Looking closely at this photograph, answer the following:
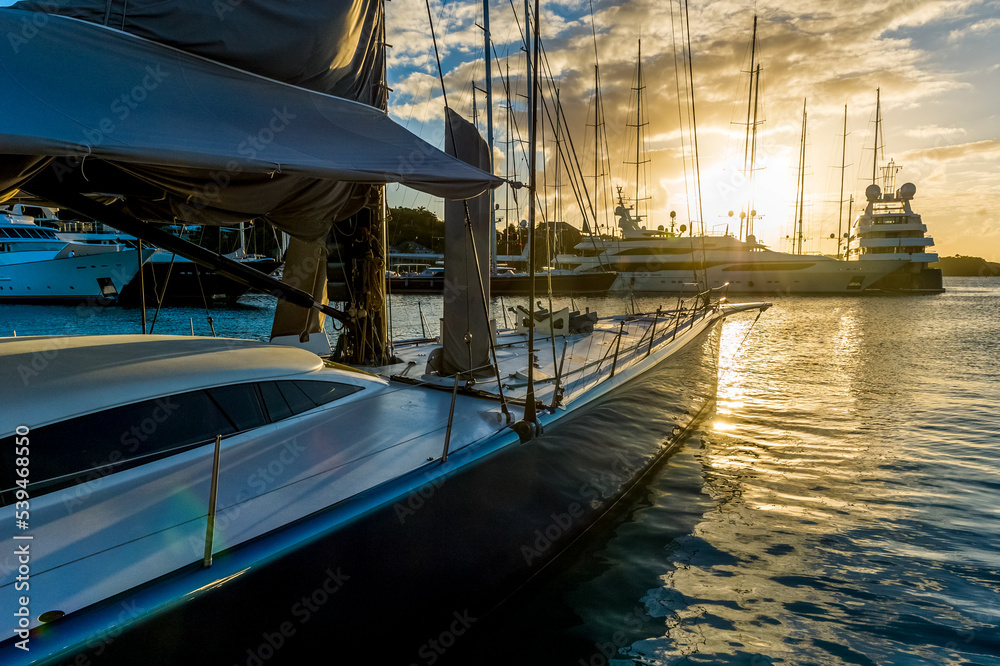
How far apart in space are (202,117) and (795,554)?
549 cm

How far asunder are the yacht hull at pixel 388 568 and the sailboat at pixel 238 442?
1cm

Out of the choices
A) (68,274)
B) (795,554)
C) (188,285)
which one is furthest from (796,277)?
(68,274)

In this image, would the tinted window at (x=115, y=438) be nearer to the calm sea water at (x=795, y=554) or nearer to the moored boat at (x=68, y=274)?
the calm sea water at (x=795, y=554)

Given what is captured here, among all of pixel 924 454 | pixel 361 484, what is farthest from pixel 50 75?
pixel 924 454

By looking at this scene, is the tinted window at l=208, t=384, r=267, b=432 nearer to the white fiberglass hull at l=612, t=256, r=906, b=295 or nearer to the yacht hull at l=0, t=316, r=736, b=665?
the yacht hull at l=0, t=316, r=736, b=665

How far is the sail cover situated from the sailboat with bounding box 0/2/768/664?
0.02 meters

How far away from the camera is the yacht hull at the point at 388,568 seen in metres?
2.04

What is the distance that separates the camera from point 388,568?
2902 millimetres

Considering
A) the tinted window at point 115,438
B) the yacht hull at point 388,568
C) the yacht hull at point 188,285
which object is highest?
the yacht hull at point 188,285

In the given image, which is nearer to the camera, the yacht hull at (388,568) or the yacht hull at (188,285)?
the yacht hull at (388,568)

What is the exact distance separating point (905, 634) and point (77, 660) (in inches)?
182

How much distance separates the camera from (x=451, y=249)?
17.8 feet

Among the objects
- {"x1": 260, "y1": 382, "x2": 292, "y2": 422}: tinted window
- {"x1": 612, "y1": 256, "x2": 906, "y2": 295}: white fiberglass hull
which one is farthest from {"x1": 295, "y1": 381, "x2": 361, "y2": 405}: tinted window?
{"x1": 612, "y1": 256, "x2": 906, "y2": 295}: white fiberglass hull

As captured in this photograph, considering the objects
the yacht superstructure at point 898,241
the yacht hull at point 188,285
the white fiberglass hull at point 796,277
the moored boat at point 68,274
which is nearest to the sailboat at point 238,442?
the yacht hull at point 188,285
